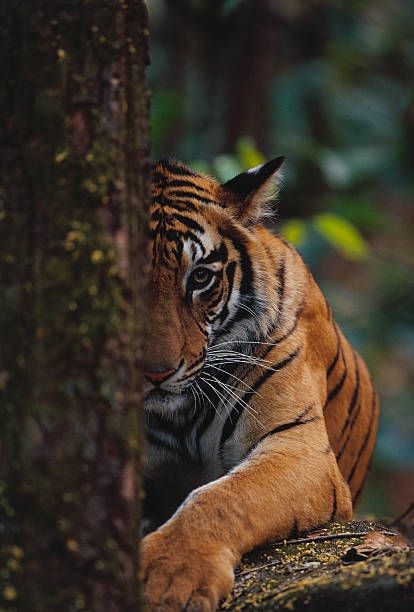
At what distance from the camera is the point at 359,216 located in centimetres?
819

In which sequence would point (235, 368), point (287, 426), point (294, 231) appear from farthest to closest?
point (294, 231) < point (235, 368) < point (287, 426)

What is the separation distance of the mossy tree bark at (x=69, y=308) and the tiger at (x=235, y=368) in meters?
0.82

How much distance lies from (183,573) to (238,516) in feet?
1.38

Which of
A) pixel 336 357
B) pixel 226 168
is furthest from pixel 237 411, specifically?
pixel 226 168

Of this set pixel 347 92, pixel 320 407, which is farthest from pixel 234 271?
pixel 347 92

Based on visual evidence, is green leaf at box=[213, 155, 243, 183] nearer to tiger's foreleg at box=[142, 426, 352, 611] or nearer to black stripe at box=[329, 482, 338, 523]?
tiger's foreleg at box=[142, 426, 352, 611]

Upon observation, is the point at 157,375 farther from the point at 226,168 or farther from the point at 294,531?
the point at 226,168

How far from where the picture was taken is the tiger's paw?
2.21m

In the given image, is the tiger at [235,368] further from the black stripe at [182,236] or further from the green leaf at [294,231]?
the green leaf at [294,231]

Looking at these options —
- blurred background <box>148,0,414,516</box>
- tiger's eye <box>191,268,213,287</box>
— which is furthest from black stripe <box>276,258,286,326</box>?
blurred background <box>148,0,414,516</box>

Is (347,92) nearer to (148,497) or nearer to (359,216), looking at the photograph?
(359,216)

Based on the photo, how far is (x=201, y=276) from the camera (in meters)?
3.21

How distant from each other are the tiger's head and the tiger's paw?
0.67 meters

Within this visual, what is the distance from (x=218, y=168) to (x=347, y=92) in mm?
5864
